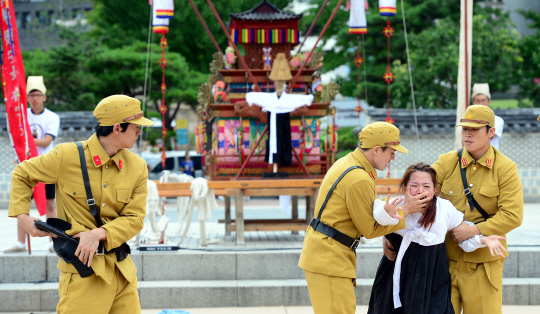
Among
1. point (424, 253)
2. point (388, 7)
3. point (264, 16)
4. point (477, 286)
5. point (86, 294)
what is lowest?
point (477, 286)

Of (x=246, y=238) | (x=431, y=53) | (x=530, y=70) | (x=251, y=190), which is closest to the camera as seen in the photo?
(x=251, y=190)

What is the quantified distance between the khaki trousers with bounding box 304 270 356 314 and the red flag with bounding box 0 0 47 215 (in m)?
3.42

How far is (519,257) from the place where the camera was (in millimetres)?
6312

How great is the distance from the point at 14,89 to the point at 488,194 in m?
4.62

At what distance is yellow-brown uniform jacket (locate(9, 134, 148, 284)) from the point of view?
3225 millimetres

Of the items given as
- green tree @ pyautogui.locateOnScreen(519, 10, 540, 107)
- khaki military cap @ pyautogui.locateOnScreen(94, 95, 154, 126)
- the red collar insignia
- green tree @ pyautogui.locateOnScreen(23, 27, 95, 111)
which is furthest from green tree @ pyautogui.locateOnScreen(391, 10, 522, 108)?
the red collar insignia

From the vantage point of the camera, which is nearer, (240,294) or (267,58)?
(240,294)

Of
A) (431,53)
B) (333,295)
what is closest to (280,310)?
(333,295)

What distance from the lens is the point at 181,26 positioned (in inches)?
774

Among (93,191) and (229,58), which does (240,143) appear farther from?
(93,191)

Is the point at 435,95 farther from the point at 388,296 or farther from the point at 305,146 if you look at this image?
the point at 388,296

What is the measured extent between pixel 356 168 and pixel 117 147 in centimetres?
142

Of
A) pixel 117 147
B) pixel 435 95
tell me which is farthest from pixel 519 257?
pixel 435 95

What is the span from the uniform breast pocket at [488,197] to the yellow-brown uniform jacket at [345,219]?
0.74 meters
